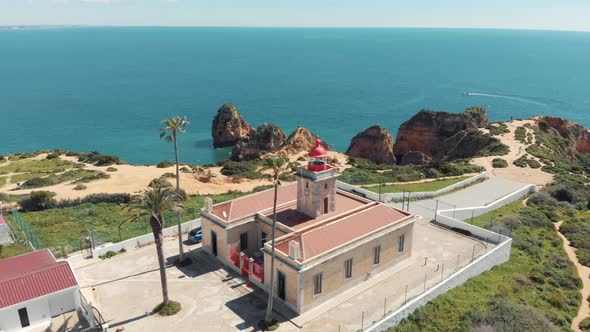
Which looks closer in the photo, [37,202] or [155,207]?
[155,207]

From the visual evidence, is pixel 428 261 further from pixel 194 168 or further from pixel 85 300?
pixel 194 168

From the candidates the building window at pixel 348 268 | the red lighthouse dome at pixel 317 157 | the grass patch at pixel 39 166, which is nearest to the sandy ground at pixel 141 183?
the grass patch at pixel 39 166

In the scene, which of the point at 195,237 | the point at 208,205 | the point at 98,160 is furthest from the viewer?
the point at 98,160

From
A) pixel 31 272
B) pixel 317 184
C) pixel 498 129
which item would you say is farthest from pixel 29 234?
pixel 498 129

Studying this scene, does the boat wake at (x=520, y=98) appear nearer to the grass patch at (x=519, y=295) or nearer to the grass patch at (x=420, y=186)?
the grass patch at (x=420, y=186)

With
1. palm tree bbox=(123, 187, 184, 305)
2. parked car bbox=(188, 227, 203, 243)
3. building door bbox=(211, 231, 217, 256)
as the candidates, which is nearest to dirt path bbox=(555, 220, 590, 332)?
building door bbox=(211, 231, 217, 256)

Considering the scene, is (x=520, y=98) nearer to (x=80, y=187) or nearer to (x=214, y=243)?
(x=80, y=187)

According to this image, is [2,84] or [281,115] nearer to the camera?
[281,115]

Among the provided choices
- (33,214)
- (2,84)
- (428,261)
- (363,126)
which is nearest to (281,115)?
(363,126)
